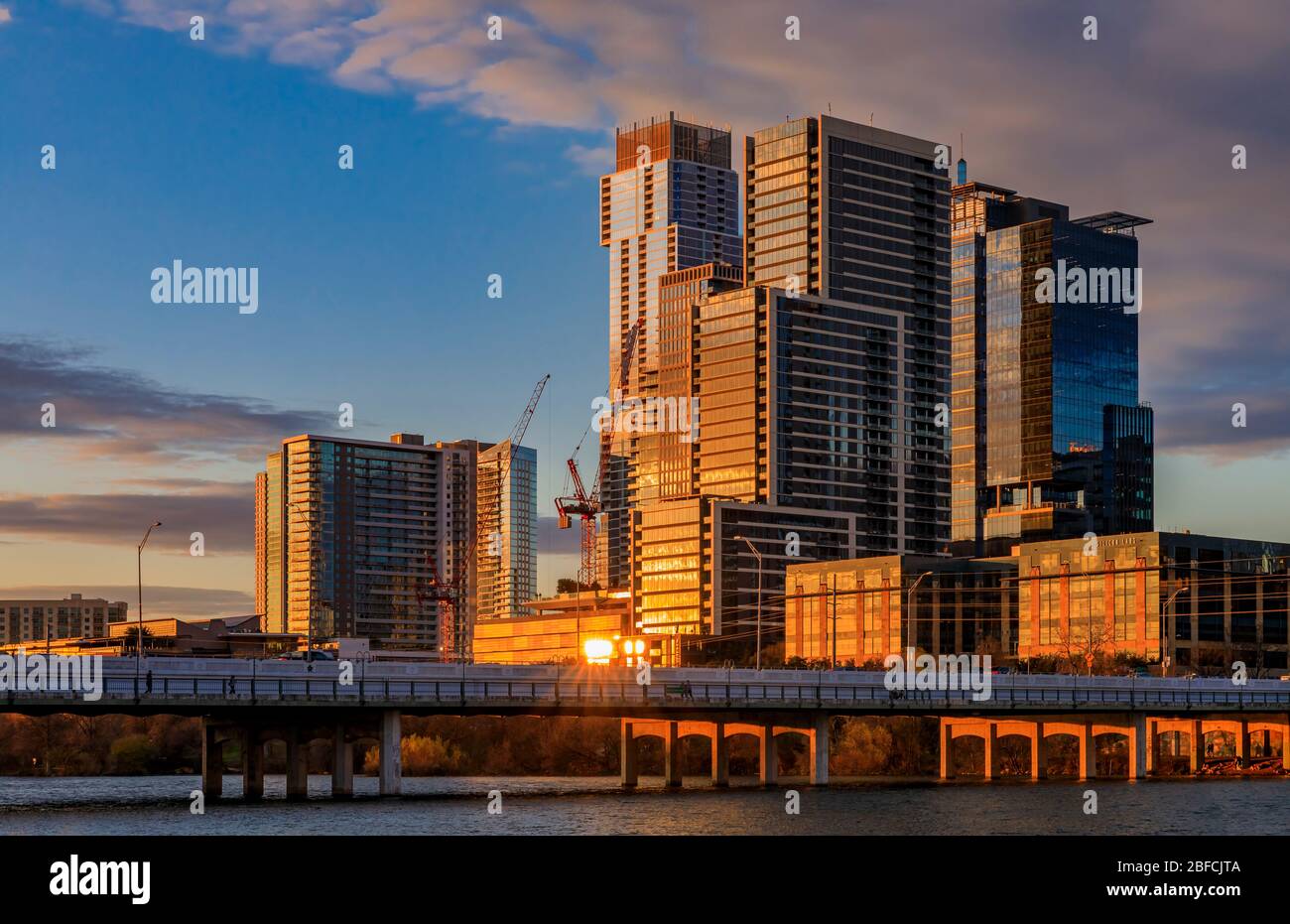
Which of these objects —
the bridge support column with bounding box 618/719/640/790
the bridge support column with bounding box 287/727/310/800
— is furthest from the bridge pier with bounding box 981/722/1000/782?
the bridge support column with bounding box 287/727/310/800

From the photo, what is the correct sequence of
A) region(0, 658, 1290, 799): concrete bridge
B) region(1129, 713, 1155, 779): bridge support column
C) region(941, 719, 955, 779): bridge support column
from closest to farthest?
region(0, 658, 1290, 799): concrete bridge, region(1129, 713, 1155, 779): bridge support column, region(941, 719, 955, 779): bridge support column

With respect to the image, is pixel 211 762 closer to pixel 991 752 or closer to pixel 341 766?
pixel 341 766

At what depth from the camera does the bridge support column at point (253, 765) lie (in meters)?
113

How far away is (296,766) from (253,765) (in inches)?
122

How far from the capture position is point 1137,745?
14200 cm

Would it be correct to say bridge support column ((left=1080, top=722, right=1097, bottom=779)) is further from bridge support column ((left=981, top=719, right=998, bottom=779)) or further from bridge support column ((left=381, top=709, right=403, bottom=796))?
bridge support column ((left=381, top=709, right=403, bottom=796))

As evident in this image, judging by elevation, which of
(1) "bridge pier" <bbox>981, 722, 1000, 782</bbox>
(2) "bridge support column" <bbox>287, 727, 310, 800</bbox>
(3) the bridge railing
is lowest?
(1) "bridge pier" <bbox>981, 722, 1000, 782</bbox>

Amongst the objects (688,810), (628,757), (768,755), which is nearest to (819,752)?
(768,755)

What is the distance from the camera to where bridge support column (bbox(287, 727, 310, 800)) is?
112 m

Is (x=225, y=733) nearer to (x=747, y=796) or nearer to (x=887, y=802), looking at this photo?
(x=747, y=796)

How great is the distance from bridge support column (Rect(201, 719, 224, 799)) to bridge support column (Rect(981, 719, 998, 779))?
62545 millimetres

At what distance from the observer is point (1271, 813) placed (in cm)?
9419

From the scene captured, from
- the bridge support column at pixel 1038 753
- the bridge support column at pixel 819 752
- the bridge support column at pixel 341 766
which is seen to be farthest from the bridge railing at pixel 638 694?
the bridge support column at pixel 341 766

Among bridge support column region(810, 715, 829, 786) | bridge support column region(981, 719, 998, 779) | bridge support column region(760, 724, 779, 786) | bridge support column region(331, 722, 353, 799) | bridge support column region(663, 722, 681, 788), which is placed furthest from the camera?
bridge support column region(981, 719, 998, 779)
